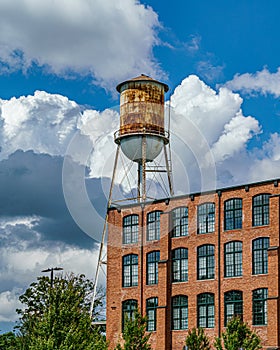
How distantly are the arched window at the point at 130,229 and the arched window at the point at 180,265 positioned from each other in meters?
4.02

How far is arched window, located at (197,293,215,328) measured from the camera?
5509cm

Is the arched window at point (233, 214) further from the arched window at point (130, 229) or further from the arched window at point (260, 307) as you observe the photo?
the arched window at point (130, 229)

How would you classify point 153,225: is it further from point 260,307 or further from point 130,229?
point 260,307

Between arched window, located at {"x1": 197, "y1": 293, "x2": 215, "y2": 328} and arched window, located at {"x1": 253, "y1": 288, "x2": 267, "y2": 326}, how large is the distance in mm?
3584

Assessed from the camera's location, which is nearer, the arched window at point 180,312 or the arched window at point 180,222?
the arched window at point 180,312

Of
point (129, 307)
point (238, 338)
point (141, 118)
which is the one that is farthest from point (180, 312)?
point (141, 118)

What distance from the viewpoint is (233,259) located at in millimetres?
54750

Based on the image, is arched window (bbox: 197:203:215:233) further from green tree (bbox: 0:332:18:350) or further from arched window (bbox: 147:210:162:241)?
green tree (bbox: 0:332:18:350)

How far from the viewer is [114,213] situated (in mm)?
62438

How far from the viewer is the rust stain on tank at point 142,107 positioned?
62.3 metres

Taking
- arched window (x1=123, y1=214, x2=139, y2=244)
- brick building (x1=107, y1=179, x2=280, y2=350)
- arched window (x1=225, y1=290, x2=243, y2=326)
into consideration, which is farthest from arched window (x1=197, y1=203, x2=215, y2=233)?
arched window (x1=123, y1=214, x2=139, y2=244)

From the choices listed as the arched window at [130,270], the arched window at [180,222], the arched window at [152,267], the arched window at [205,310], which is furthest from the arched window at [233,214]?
the arched window at [130,270]

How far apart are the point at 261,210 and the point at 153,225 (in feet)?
32.6

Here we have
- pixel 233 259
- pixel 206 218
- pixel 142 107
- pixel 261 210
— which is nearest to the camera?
pixel 261 210
